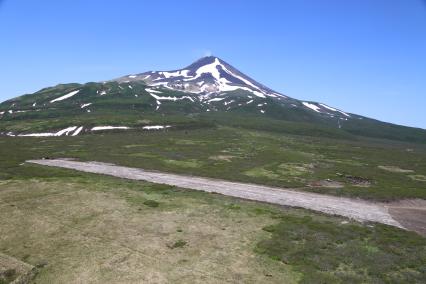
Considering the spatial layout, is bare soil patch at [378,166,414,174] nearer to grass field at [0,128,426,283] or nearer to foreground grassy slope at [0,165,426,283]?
grass field at [0,128,426,283]

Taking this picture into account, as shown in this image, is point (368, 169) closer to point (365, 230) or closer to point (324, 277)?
point (365, 230)

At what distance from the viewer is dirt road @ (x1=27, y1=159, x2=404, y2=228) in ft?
211

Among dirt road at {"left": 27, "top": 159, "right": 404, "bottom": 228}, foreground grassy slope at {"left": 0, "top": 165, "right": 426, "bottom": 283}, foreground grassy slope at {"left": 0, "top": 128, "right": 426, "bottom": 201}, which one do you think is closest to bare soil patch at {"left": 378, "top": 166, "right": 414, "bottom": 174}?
foreground grassy slope at {"left": 0, "top": 128, "right": 426, "bottom": 201}

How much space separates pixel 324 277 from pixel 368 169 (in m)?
83.8

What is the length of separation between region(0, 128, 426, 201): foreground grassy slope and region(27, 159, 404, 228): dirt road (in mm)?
5704

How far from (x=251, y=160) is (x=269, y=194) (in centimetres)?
4364

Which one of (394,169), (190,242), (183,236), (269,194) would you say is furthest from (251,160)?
(190,242)

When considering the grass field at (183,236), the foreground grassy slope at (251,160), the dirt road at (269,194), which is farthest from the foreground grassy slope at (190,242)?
the foreground grassy slope at (251,160)

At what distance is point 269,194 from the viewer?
2955 inches

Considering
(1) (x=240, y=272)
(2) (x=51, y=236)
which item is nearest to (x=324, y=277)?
(1) (x=240, y=272)

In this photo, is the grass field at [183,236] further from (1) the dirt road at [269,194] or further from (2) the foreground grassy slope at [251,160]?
(1) the dirt road at [269,194]

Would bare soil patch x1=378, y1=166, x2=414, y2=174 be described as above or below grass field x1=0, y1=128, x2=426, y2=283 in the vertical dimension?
above

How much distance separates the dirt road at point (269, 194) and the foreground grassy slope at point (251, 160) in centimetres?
570

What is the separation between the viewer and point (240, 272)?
38125 mm
